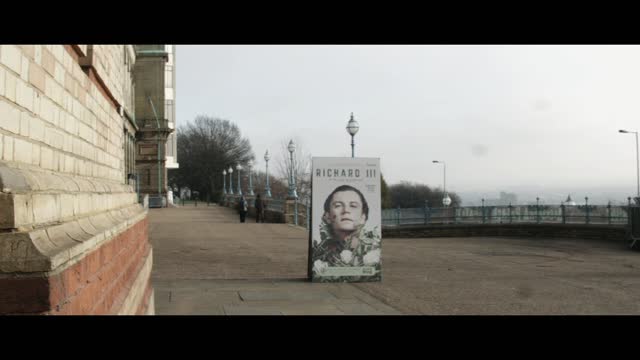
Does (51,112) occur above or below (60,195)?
above

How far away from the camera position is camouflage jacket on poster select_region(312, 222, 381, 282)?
12.3 m

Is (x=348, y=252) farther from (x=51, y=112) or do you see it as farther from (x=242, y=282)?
(x=51, y=112)

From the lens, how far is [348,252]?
40.8ft

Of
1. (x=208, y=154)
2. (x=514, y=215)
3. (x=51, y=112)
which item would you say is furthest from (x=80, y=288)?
(x=208, y=154)

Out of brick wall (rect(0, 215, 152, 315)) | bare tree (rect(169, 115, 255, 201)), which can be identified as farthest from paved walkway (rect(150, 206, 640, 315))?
bare tree (rect(169, 115, 255, 201))

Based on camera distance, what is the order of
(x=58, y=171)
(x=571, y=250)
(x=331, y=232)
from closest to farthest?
1. (x=58, y=171)
2. (x=331, y=232)
3. (x=571, y=250)

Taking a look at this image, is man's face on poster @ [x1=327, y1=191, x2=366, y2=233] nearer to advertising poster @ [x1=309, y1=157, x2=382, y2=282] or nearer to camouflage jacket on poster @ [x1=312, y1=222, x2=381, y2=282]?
advertising poster @ [x1=309, y1=157, x2=382, y2=282]

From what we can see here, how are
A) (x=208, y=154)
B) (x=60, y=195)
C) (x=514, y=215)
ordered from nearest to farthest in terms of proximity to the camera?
(x=60, y=195) < (x=514, y=215) < (x=208, y=154)

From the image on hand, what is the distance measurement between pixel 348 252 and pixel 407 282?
3.83 ft

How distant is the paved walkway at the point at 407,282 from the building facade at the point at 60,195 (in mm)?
3858
